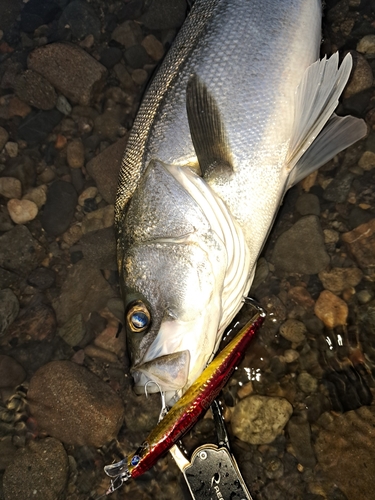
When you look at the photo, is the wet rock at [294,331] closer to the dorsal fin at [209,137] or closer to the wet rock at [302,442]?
the wet rock at [302,442]

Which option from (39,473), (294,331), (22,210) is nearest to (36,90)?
(22,210)

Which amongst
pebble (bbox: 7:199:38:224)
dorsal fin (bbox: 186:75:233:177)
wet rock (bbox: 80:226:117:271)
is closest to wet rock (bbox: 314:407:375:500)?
dorsal fin (bbox: 186:75:233:177)

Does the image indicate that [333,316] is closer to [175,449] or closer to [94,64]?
[175,449]

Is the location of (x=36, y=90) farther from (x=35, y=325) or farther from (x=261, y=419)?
(x=261, y=419)

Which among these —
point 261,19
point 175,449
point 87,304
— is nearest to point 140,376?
point 175,449

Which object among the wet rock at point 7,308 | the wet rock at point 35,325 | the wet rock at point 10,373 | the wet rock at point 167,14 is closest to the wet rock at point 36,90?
the wet rock at point 167,14

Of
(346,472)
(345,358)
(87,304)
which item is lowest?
(346,472)
